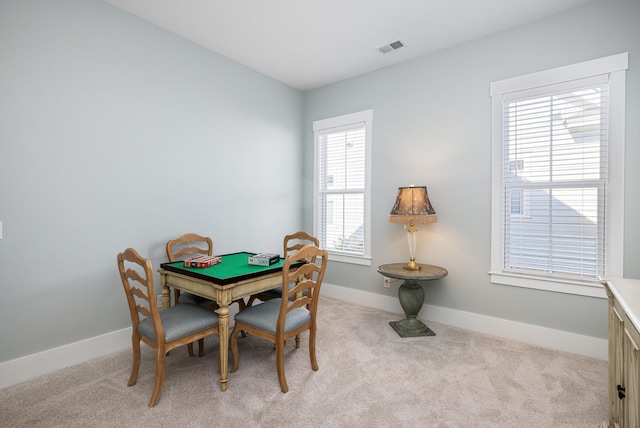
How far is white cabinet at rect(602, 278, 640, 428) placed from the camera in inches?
46.2

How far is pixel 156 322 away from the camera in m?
1.86

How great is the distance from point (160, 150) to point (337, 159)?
220 cm

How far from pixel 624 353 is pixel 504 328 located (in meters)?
1.64

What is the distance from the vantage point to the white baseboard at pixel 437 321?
2.15m

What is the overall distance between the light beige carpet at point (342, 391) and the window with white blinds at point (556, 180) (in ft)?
2.56

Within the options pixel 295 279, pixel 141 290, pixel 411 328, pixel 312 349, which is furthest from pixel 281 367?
pixel 411 328

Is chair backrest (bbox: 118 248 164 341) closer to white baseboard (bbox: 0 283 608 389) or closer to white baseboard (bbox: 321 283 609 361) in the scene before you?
white baseboard (bbox: 0 283 608 389)

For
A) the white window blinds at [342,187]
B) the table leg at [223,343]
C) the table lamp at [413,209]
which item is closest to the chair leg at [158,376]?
the table leg at [223,343]

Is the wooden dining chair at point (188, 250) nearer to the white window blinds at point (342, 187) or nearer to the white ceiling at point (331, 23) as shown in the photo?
the white window blinds at point (342, 187)

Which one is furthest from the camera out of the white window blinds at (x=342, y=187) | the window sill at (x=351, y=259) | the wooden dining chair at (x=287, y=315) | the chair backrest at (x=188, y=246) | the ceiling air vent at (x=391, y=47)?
the white window blinds at (x=342, y=187)

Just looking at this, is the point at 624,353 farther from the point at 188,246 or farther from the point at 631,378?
the point at 188,246

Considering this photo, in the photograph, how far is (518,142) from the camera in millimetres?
2834

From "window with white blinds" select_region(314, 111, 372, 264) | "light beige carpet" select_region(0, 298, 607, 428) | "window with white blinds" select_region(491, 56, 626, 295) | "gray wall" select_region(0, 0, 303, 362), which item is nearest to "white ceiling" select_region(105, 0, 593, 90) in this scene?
"gray wall" select_region(0, 0, 303, 362)

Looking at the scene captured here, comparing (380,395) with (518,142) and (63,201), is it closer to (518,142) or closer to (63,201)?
(518,142)
